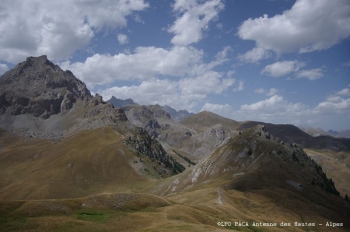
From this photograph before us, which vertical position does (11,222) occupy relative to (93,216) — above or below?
above

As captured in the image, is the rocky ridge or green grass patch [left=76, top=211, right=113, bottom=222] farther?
the rocky ridge

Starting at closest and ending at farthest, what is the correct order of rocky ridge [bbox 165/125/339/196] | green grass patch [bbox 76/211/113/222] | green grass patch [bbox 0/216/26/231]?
green grass patch [bbox 0/216/26/231]
green grass patch [bbox 76/211/113/222]
rocky ridge [bbox 165/125/339/196]

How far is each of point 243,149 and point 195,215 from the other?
10787 cm

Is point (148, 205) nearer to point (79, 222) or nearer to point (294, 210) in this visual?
point (79, 222)

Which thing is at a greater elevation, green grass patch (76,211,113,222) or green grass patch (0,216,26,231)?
green grass patch (0,216,26,231)

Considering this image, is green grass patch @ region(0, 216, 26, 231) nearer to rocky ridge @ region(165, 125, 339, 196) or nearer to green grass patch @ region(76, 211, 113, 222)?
green grass patch @ region(76, 211, 113, 222)

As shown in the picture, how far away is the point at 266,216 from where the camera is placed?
332ft

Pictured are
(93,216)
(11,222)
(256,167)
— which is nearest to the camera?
(11,222)

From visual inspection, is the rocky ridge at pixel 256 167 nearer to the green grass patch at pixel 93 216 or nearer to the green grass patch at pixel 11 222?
the green grass patch at pixel 93 216

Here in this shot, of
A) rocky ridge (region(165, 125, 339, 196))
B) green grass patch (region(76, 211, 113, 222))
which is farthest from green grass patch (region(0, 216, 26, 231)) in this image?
rocky ridge (region(165, 125, 339, 196))

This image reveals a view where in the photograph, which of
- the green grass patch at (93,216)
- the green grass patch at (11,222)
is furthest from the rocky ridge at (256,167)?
the green grass patch at (11,222)

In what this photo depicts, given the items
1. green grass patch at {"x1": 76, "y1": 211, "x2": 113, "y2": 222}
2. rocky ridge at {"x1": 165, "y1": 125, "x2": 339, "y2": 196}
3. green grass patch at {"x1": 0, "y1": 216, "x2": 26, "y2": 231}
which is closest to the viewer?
green grass patch at {"x1": 0, "y1": 216, "x2": 26, "y2": 231}

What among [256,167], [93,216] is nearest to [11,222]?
[93,216]

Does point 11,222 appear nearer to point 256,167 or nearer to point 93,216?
point 93,216
